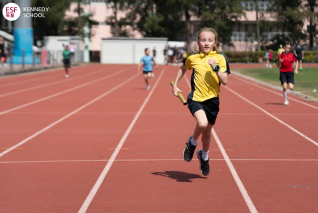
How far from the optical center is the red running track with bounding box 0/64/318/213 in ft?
17.1

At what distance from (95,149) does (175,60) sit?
47.1 metres

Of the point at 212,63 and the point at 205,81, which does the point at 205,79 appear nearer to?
the point at 205,81

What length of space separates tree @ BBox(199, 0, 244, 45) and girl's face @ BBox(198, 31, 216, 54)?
6078cm

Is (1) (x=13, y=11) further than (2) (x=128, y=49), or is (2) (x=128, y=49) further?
(2) (x=128, y=49)

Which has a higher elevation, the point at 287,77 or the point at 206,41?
the point at 206,41

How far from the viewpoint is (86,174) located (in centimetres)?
649

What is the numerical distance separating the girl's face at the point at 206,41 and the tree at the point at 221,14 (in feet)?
199

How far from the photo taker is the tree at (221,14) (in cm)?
6550

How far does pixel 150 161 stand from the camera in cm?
732

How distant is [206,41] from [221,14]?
61990mm

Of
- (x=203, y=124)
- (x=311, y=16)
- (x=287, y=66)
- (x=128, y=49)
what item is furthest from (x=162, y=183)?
(x=311, y=16)

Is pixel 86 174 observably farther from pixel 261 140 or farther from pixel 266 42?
pixel 266 42

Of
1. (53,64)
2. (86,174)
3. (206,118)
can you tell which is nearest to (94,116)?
(86,174)

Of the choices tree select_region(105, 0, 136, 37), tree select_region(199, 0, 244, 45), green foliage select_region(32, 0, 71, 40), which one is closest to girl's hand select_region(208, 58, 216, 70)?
green foliage select_region(32, 0, 71, 40)
